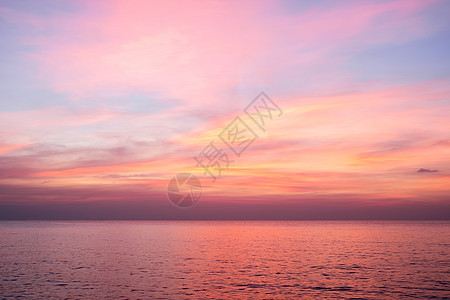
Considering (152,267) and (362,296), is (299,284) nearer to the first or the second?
(362,296)

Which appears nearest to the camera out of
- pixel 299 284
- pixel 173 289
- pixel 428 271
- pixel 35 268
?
pixel 173 289

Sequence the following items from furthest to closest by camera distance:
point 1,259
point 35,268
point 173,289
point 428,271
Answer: point 1,259 → point 35,268 → point 428,271 → point 173,289

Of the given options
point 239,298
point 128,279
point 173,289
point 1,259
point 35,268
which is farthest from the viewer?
point 1,259

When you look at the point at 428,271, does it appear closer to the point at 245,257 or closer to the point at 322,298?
the point at 322,298

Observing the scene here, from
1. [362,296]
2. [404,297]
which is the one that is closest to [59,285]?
[362,296]

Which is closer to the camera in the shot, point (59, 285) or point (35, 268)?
point (59, 285)

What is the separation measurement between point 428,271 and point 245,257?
38523 millimetres

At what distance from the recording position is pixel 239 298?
4838 centimetres

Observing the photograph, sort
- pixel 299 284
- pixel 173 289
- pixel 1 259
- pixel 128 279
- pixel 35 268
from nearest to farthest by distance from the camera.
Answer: pixel 173 289 < pixel 299 284 < pixel 128 279 < pixel 35 268 < pixel 1 259

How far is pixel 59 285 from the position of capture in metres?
57.4

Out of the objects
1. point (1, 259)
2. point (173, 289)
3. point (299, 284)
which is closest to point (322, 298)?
point (299, 284)

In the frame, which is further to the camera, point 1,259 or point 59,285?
point 1,259

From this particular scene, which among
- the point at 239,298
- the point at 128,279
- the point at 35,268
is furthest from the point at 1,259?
the point at 239,298

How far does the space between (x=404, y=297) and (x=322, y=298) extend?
9882mm
